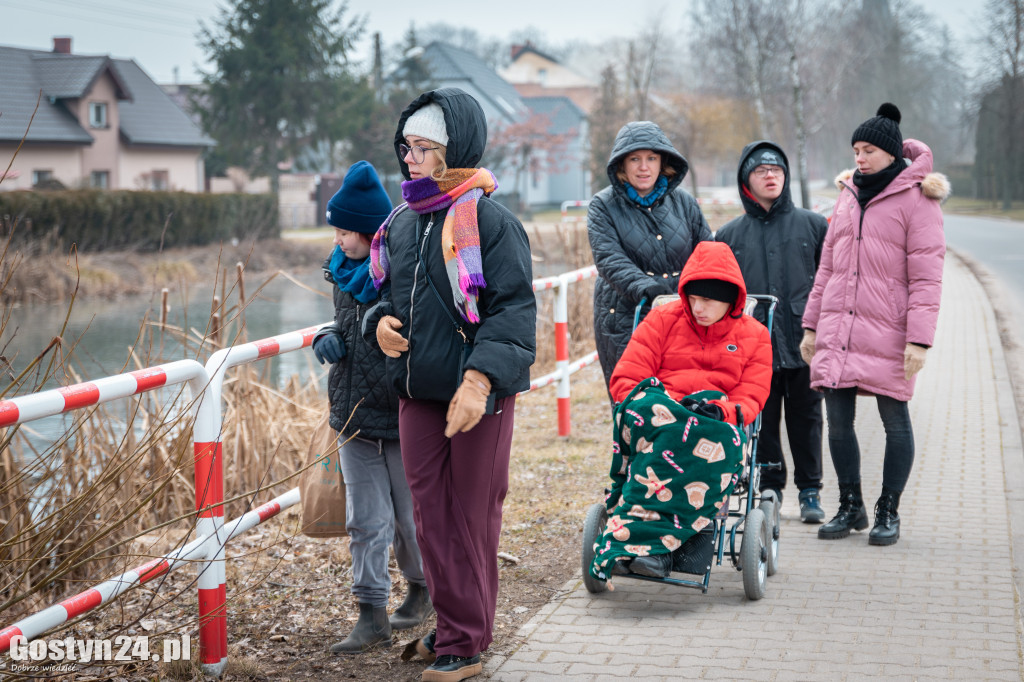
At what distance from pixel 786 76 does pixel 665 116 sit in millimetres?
8238

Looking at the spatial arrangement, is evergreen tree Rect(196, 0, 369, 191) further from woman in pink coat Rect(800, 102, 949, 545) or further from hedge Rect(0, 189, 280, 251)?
woman in pink coat Rect(800, 102, 949, 545)

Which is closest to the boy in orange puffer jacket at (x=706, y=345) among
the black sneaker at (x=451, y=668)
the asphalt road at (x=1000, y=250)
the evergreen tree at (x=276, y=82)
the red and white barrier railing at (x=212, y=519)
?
the black sneaker at (x=451, y=668)

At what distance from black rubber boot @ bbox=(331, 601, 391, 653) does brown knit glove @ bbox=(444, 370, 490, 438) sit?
42.3 inches

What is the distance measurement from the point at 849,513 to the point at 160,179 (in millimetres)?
46455

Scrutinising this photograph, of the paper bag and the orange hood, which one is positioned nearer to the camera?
the paper bag

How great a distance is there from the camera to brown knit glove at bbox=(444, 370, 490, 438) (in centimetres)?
333

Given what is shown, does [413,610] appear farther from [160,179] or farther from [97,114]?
[160,179]

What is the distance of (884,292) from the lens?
17.1 feet

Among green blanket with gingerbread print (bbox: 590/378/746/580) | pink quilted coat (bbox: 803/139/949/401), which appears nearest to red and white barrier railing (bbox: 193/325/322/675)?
green blanket with gingerbread print (bbox: 590/378/746/580)

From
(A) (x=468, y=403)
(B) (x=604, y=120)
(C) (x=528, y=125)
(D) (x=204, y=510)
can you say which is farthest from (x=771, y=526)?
(C) (x=528, y=125)

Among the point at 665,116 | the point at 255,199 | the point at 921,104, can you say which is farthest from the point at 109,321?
the point at 921,104

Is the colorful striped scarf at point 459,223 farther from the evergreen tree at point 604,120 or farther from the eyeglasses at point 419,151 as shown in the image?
the evergreen tree at point 604,120

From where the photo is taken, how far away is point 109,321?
70.9 ft

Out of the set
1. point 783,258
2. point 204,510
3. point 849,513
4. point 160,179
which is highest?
point 160,179
